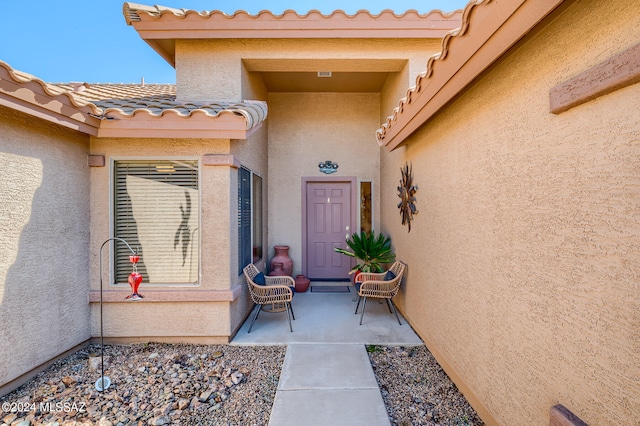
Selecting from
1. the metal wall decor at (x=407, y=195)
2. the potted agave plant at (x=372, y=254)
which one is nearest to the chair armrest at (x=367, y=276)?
the potted agave plant at (x=372, y=254)

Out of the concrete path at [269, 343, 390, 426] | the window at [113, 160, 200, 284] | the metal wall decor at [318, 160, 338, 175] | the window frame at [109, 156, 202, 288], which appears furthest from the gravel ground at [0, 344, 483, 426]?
the metal wall decor at [318, 160, 338, 175]

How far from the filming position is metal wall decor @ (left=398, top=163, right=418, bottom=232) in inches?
185

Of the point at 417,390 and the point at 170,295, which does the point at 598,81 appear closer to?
the point at 417,390

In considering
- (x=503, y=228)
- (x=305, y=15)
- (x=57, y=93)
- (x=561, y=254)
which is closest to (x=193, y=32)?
(x=305, y=15)

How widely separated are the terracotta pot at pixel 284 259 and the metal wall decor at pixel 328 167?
6.67 ft

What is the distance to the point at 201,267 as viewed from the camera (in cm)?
427

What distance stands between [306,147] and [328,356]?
496cm

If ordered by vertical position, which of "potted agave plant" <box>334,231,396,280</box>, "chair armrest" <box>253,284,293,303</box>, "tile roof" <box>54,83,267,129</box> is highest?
"tile roof" <box>54,83,267,129</box>

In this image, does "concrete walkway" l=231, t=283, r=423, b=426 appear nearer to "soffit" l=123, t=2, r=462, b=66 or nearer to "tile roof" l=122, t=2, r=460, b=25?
"soffit" l=123, t=2, r=462, b=66

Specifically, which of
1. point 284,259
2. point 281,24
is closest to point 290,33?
point 281,24

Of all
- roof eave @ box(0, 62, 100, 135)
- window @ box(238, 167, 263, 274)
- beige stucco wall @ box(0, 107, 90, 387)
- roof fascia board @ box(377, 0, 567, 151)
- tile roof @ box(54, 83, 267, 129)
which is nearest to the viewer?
roof fascia board @ box(377, 0, 567, 151)

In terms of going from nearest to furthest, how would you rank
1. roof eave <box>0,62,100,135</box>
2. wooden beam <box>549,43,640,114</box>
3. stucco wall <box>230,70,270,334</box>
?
wooden beam <box>549,43,640,114</box> → roof eave <box>0,62,100,135</box> → stucco wall <box>230,70,270,334</box>

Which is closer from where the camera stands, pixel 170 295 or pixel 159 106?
pixel 170 295

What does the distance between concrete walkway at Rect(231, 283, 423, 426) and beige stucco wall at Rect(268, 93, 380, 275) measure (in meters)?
2.06
